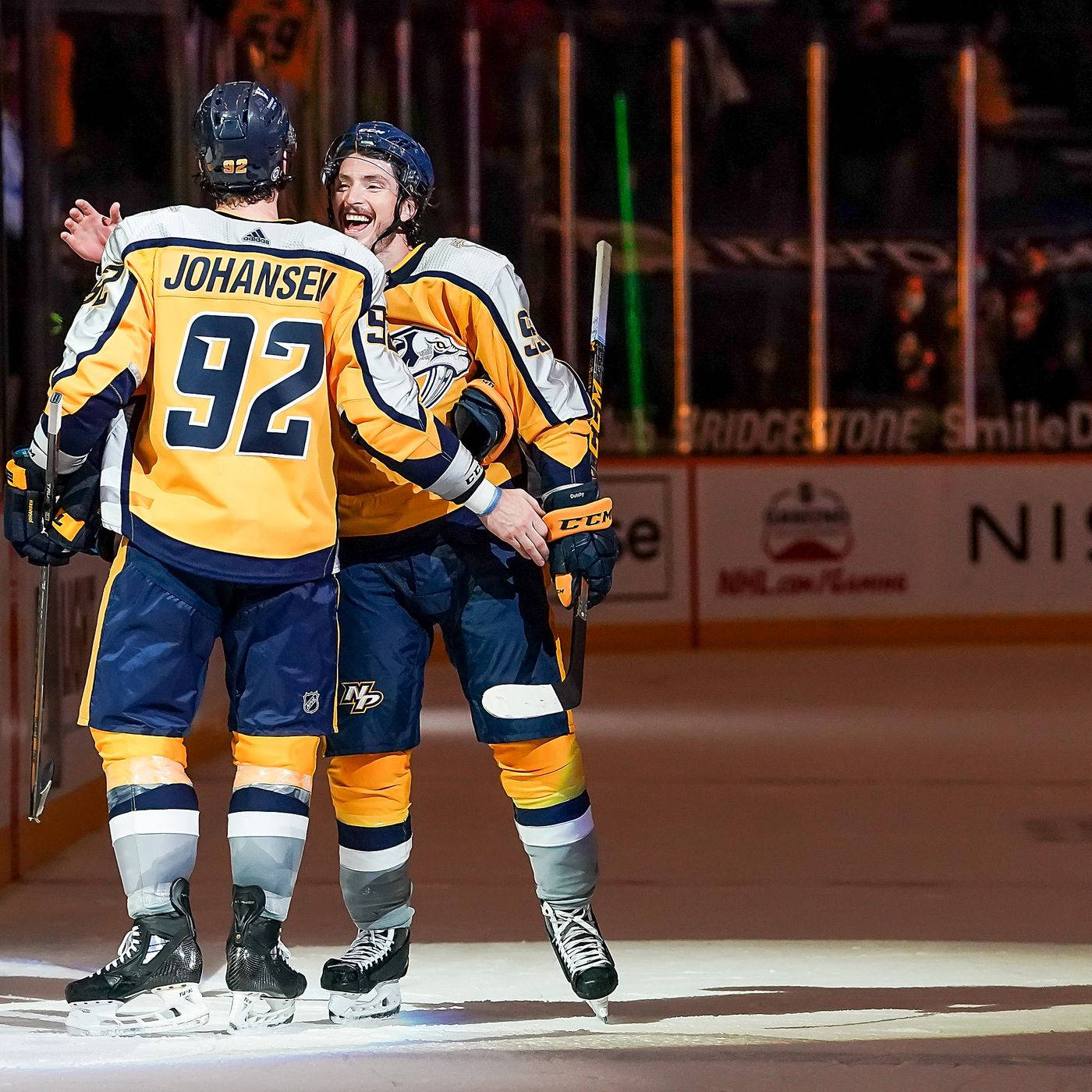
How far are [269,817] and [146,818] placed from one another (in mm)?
190

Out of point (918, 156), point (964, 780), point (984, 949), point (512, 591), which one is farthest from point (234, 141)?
point (918, 156)

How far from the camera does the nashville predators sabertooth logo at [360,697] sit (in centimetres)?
351

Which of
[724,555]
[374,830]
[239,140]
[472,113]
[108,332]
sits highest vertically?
[472,113]

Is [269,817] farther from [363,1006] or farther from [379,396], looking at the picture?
[379,396]

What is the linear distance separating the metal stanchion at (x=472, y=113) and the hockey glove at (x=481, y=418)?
8631mm

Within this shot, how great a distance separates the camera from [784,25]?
1348 cm

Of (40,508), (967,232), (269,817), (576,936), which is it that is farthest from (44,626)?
(967,232)

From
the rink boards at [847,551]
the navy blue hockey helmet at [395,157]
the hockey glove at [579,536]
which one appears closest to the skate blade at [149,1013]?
the hockey glove at [579,536]

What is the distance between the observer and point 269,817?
333cm

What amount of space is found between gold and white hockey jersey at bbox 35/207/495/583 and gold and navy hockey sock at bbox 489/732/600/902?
54 centimetres

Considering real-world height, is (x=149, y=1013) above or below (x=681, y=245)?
below

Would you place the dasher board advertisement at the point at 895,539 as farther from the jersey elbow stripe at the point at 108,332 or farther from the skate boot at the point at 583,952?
the jersey elbow stripe at the point at 108,332

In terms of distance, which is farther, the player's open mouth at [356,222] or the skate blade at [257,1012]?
the player's open mouth at [356,222]

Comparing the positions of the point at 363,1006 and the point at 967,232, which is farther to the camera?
the point at 967,232
